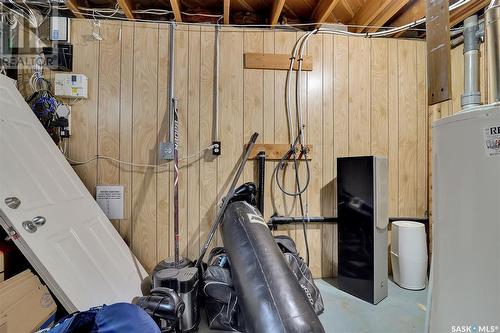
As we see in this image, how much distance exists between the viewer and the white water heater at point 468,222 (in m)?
0.78

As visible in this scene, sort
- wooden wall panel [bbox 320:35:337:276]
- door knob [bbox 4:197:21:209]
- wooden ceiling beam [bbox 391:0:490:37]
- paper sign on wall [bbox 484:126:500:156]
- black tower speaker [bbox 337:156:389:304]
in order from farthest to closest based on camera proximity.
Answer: wooden wall panel [bbox 320:35:337:276] < wooden ceiling beam [bbox 391:0:490:37] < black tower speaker [bbox 337:156:389:304] < door knob [bbox 4:197:21:209] < paper sign on wall [bbox 484:126:500:156]

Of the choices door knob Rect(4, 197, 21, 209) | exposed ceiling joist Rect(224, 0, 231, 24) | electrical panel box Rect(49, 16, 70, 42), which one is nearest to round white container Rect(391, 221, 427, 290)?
exposed ceiling joist Rect(224, 0, 231, 24)

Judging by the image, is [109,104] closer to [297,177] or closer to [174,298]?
[174,298]

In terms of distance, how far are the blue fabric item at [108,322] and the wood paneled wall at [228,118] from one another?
137cm

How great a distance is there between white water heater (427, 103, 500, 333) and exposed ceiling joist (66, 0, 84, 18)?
2.78 m

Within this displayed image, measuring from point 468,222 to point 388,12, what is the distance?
7.06 feet

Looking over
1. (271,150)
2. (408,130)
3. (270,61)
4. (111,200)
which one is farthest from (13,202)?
(408,130)

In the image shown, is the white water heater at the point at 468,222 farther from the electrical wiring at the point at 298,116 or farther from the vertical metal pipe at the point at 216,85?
the vertical metal pipe at the point at 216,85

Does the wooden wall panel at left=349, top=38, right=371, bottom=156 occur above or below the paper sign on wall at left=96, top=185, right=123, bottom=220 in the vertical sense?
above

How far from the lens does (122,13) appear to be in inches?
85.7

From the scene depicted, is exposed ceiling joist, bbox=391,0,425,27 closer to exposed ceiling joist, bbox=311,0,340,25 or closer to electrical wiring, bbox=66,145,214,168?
exposed ceiling joist, bbox=311,0,340,25

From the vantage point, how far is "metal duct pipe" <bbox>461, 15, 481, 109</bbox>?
100 centimetres

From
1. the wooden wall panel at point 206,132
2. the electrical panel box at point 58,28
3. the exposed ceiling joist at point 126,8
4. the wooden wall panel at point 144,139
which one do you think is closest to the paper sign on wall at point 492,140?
the wooden wall panel at point 206,132

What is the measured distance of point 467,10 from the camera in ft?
6.68
